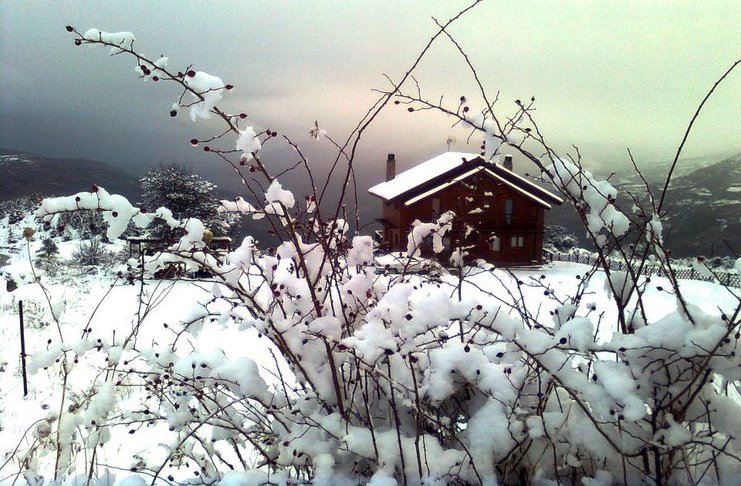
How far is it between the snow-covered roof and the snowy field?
6.30 m

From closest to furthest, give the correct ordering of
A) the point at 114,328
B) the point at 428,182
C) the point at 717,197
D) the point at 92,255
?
1. the point at 114,328
2. the point at 717,197
3. the point at 92,255
4. the point at 428,182

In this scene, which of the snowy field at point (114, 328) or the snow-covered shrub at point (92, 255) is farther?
the snow-covered shrub at point (92, 255)

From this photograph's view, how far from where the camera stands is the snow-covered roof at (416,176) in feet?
56.6

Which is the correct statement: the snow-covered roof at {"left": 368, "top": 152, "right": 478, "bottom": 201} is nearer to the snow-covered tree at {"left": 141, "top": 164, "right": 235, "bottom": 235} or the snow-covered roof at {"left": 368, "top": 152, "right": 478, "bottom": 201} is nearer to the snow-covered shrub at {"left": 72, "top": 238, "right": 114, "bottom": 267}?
the snow-covered tree at {"left": 141, "top": 164, "right": 235, "bottom": 235}

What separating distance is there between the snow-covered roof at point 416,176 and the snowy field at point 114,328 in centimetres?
630

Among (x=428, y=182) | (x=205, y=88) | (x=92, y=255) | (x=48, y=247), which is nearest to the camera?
(x=205, y=88)

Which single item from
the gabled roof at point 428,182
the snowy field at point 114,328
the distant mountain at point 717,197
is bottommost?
the snowy field at point 114,328

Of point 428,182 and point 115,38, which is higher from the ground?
point 428,182

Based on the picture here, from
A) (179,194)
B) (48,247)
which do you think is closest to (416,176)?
(179,194)

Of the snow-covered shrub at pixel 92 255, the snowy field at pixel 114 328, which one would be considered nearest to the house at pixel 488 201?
the snowy field at pixel 114 328

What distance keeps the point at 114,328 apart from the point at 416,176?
1369 centimetres

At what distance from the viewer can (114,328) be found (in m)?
5.75

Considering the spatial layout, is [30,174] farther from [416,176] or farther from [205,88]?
[205,88]

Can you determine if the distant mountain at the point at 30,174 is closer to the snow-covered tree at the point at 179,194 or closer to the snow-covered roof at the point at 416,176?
the snow-covered tree at the point at 179,194
